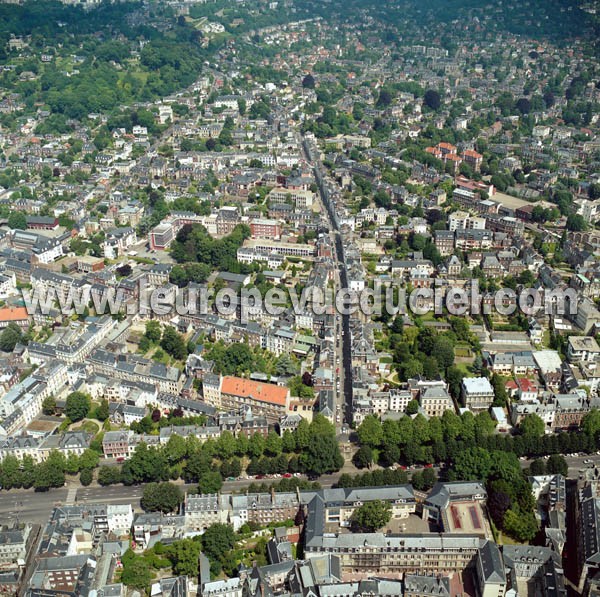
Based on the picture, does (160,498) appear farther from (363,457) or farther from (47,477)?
(363,457)

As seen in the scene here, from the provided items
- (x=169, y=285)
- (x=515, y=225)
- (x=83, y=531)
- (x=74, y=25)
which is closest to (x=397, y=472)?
(x=83, y=531)

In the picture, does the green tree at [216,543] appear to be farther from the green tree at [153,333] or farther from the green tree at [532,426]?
the green tree at [153,333]

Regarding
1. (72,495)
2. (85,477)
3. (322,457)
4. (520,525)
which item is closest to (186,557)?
(85,477)

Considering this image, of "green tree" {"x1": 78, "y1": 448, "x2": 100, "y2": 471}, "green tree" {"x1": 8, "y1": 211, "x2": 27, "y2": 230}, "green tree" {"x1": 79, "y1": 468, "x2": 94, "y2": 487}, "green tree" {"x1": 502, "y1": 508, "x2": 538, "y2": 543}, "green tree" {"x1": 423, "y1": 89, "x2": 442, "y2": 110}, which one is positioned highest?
"green tree" {"x1": 423, "y1": 89, "x2": 442, "y2": 110}

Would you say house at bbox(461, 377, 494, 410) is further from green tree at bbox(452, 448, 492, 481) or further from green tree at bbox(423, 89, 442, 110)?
green tree at bbox(423, 89, 442, 110)

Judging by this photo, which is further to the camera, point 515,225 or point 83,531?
point 515,225

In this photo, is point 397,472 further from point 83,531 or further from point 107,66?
point 107,66

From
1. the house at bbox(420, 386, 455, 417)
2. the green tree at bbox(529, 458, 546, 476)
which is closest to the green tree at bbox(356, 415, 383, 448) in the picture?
the house at bbox(420, 386, 455, 417)
